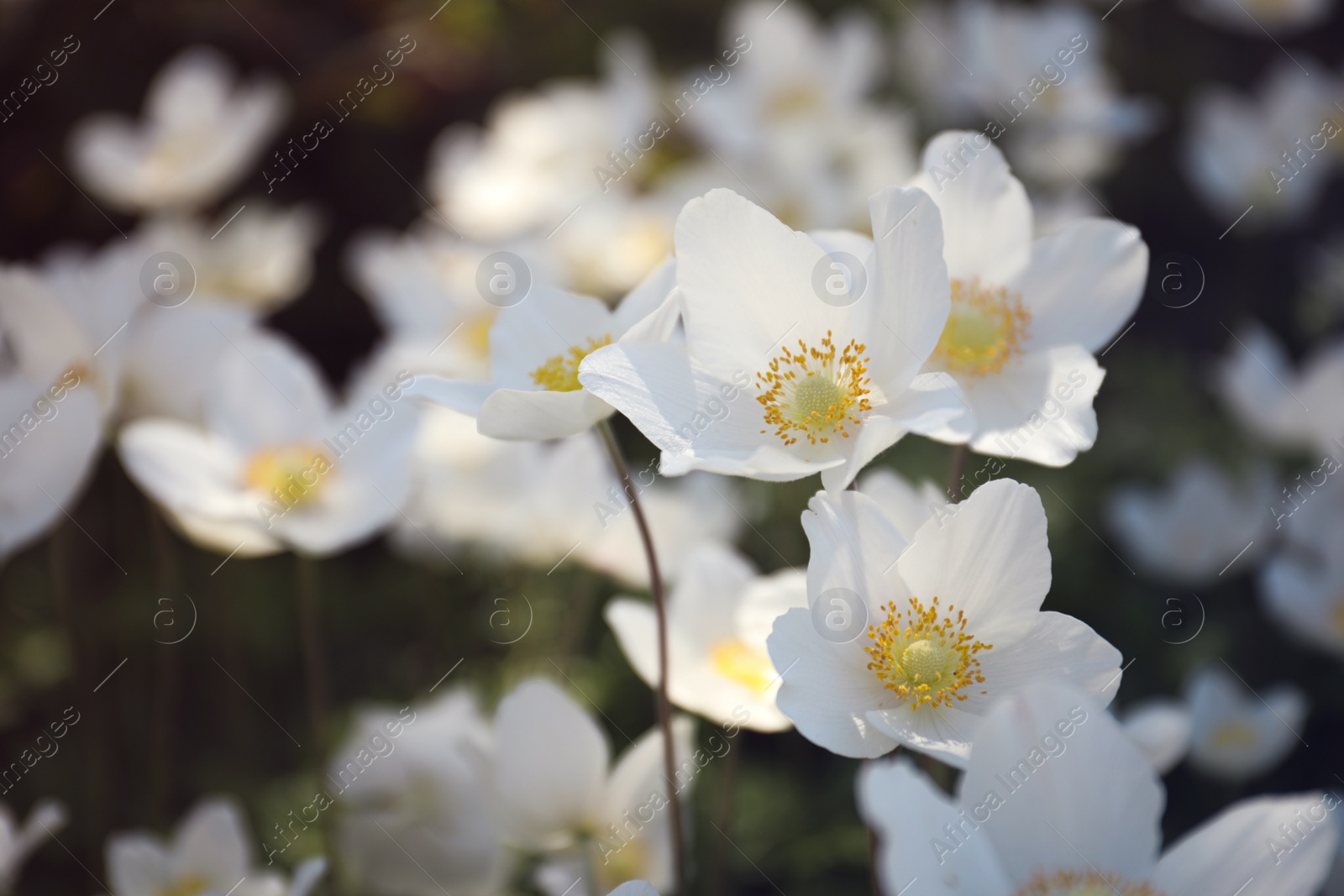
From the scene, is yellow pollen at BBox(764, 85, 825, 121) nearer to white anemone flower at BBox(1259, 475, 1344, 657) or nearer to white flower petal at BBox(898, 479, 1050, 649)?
white anemone flower at BBox(1259, 475, 1344, 657)

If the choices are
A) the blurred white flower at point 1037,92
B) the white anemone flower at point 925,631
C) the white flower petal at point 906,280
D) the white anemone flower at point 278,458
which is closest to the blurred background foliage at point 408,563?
the white anemone flower at point 278,458

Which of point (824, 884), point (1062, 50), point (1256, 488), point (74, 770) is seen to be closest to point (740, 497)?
point (824, 884)

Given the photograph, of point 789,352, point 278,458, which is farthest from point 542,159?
point 789,352

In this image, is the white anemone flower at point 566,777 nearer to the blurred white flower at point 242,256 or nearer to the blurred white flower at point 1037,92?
the blurred white flower at point 242,256

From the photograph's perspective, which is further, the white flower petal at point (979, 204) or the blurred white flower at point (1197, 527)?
the blurred white flower at point (1197, 527)

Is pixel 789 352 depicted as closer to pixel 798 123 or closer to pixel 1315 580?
pixel 1315 580

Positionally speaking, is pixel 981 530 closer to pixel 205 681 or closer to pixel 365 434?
pixel 365 434

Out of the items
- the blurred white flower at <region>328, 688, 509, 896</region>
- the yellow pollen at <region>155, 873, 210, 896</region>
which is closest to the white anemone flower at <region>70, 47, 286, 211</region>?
the blurred white flower at <region>328, 688, 509, 896</region>
